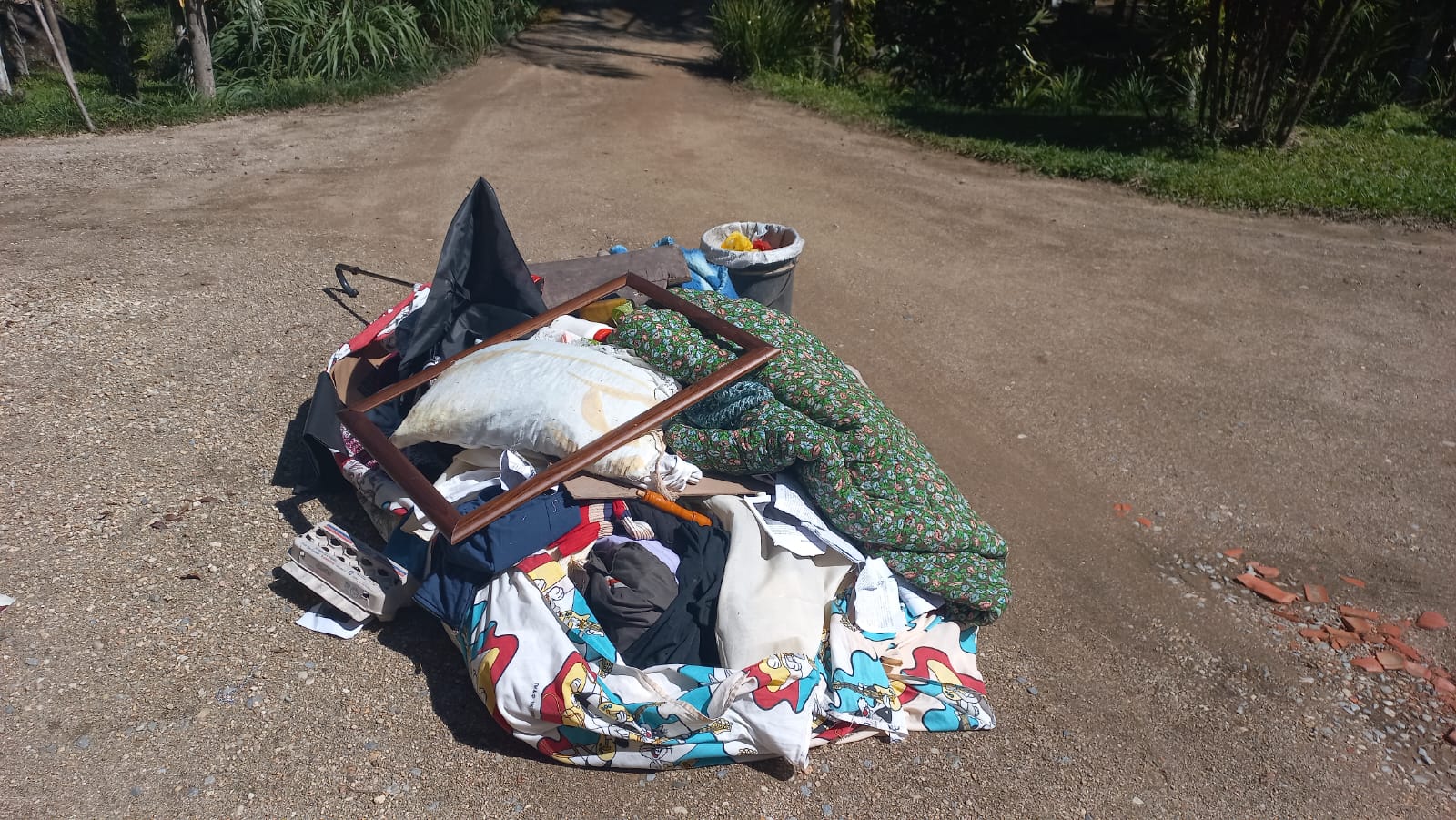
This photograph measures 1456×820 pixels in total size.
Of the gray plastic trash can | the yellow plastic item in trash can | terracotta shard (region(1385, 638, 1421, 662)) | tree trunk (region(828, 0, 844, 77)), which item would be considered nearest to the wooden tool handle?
the gray plastic trash can

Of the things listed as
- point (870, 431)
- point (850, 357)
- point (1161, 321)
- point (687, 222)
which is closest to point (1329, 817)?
point (870, 431)

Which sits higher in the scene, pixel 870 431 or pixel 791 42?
pixel 791 42

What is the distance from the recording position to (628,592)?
3.12 meters

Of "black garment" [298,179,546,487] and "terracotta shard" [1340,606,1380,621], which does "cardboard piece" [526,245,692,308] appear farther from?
"terracotta shard" [1340,606,1380,621]

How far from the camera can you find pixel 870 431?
3.56m

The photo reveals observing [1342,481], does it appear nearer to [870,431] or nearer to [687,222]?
[870,431]

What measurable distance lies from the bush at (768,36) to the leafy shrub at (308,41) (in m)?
3.38

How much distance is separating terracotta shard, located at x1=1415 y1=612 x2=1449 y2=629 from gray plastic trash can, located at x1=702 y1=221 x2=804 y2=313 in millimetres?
2955

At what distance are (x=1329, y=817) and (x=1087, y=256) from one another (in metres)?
4.46

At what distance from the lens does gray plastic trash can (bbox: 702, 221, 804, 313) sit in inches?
190

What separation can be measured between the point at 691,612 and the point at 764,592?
26 cm

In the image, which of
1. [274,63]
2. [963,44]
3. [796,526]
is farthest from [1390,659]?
[274,63]

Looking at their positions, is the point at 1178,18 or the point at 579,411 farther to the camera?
the point at 1178,18

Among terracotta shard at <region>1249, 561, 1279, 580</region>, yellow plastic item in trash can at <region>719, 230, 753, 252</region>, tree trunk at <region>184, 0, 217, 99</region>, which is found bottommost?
terracotta shard at <region>1249, 561, 1279, 580</region>
